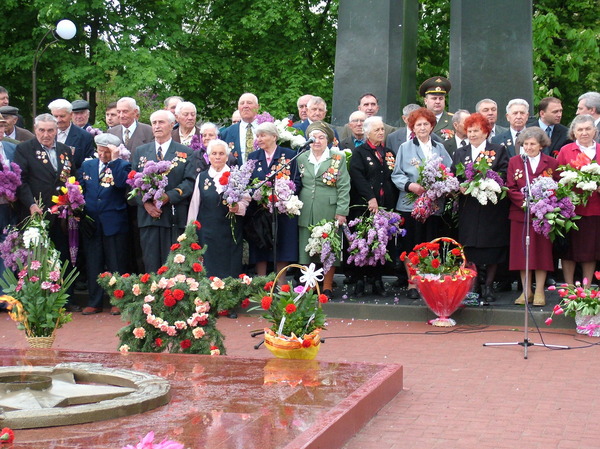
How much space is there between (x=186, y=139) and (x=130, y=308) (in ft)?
15.7

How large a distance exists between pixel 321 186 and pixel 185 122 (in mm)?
2007

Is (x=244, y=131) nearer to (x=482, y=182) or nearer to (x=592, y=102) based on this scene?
(x=482, y=182)

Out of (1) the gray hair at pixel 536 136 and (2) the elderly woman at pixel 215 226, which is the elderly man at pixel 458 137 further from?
(2) the elderly woman at pixel 215 226

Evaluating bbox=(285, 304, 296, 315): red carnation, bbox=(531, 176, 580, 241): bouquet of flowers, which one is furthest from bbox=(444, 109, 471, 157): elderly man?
bbox=(285, 304, 296, 315): red carnation

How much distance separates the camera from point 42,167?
12008 mm

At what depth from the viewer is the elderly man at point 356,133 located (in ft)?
40.7

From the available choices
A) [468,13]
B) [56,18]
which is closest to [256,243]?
[468,13]

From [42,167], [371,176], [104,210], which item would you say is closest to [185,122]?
[104,210]

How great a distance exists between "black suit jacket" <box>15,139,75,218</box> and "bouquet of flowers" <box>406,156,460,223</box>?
13.5ft

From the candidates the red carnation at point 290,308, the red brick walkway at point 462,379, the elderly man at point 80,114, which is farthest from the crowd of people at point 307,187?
the red carnation at point 290,308

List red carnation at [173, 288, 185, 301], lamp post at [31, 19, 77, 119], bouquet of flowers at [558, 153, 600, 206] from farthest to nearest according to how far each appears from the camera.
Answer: lamp post at [31, 19, 77, 119]
bouquet of flowers at [558, 153, 600, 206]
red carnation at [173, 288, 185, 301]

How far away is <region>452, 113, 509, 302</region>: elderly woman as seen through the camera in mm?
11078

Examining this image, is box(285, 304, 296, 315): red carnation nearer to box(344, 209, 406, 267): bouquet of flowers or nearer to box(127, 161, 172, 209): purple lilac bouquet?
box(344, 209, 406, 267): bouquet of flowers

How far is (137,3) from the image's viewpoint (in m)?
26.7
